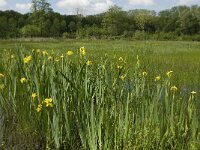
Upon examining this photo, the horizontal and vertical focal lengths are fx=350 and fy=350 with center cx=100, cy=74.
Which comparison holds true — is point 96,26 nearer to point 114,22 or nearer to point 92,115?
point 114,22

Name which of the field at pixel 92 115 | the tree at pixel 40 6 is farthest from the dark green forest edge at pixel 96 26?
the field at pixel 92 115

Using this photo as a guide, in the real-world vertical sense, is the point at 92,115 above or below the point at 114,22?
below

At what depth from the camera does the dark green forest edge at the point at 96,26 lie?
71125mm

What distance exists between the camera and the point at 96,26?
9138 centimetres

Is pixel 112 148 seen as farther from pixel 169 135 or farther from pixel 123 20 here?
pixel 123 20

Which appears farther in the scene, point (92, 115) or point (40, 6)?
point (40, 6)

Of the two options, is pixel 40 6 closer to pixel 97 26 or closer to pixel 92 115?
pixel 97 26

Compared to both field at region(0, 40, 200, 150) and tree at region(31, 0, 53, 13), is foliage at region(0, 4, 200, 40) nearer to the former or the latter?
tree at region(31, 0, 53, 13)

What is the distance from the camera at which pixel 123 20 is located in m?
94.2

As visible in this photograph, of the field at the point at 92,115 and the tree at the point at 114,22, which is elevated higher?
the tree at the point at 114,22

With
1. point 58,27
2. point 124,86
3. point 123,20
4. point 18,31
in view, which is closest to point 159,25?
point 123,20

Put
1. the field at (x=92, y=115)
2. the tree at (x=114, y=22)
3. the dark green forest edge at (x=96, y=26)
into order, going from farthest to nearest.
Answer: the tree at (x=114, y=22)
the dark green forest edge at (x=96, y=26)
the field at (x=92, y=115)

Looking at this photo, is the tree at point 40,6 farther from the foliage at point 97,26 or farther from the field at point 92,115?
the field at point 92,115

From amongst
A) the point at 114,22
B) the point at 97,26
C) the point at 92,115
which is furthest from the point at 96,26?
the point at 92,115
